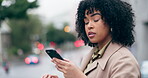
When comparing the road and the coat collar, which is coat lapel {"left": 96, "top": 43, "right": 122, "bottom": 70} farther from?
the road

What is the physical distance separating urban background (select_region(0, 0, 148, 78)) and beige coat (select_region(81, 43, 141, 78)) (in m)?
0.62

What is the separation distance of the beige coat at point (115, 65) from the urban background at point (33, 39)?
2.02 ft

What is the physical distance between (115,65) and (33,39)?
4800 cm

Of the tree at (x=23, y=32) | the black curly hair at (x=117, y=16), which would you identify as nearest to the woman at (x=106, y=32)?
the black curly hair at (x=117, y=16)

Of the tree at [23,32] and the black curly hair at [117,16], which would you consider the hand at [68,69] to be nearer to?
the black curly hair at [117,16]

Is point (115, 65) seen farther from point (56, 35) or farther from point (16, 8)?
point (56, 35)

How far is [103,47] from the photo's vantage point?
6.97ft

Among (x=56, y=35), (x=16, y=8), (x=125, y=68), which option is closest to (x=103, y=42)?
(x=125, y=68)

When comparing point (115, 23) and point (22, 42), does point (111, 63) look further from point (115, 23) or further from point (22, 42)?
point (22, 42)

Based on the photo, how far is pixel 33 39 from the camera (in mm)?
49406

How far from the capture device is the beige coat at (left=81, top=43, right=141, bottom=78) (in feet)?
6.05

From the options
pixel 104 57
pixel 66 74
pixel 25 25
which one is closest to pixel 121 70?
pixel 104 57

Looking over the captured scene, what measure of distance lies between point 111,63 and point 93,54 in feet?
1.37

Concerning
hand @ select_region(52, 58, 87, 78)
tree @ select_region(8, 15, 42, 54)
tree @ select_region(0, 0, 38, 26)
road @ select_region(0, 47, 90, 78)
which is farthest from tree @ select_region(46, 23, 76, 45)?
hand @ select_region(52, 58, 87, 78)
